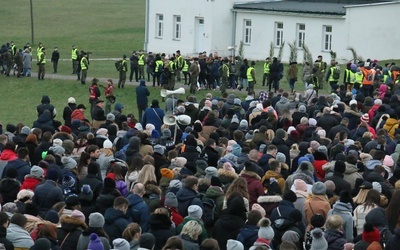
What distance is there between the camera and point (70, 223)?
1512 cm

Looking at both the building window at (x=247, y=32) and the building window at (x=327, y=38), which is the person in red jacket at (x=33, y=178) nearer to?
the building window at (x=327, y=38)

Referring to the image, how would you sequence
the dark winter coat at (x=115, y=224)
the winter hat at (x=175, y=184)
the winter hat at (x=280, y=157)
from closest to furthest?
1. the dark winter coat at (x=115, y=224)
2. the winter hat at (x=175, y=184)
3. the winter hat at (x=280, y=157)

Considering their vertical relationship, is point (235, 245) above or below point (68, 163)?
below

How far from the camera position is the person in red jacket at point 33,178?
18062mm

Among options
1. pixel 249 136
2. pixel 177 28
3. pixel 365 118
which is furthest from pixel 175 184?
pixel 177 28

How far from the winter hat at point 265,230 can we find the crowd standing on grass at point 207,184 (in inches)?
0.6

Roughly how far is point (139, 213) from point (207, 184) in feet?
5.30

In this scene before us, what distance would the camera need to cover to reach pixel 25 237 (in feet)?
48.2

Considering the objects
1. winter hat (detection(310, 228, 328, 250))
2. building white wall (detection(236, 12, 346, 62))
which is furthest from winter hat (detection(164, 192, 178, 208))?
building white wall (detection(236, 12, 346, 62))

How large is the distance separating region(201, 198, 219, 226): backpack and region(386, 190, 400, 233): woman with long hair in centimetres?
270

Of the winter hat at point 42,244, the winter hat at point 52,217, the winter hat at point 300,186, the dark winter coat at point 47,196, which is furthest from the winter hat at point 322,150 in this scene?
the winter hat at point 42,244

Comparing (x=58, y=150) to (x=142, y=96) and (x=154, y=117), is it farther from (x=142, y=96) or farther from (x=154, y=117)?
(x=142, y=96)

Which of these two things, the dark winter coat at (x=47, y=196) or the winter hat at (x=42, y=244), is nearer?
the winter hat at (x=42, y=244)

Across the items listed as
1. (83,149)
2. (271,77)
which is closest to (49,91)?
(271,77)
